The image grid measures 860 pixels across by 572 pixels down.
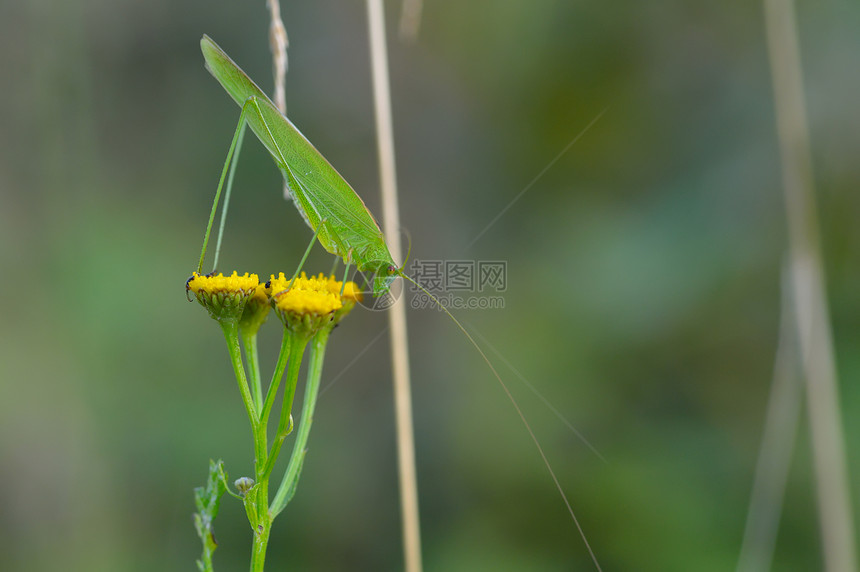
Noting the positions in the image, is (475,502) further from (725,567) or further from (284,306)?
(284,306)

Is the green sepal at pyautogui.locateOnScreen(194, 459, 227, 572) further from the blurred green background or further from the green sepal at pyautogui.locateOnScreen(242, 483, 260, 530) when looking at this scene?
the blurred green background

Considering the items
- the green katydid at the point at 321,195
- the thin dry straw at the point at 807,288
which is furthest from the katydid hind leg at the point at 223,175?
the thin dry straw at the point at 807,288

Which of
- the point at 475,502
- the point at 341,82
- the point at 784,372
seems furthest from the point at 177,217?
the point at 784,372

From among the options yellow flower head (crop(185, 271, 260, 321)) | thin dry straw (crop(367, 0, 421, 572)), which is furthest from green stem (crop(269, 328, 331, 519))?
thin dry straw (crop(367, 0, 421, 572))

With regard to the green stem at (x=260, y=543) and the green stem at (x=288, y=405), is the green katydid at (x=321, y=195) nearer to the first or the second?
the green stem at (x=288, y=405)

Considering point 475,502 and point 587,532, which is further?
point 475,502

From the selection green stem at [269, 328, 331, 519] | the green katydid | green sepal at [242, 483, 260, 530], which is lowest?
green sepal at [242, 483, 260, 530]

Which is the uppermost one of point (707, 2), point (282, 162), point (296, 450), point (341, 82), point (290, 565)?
point (707, 2)
